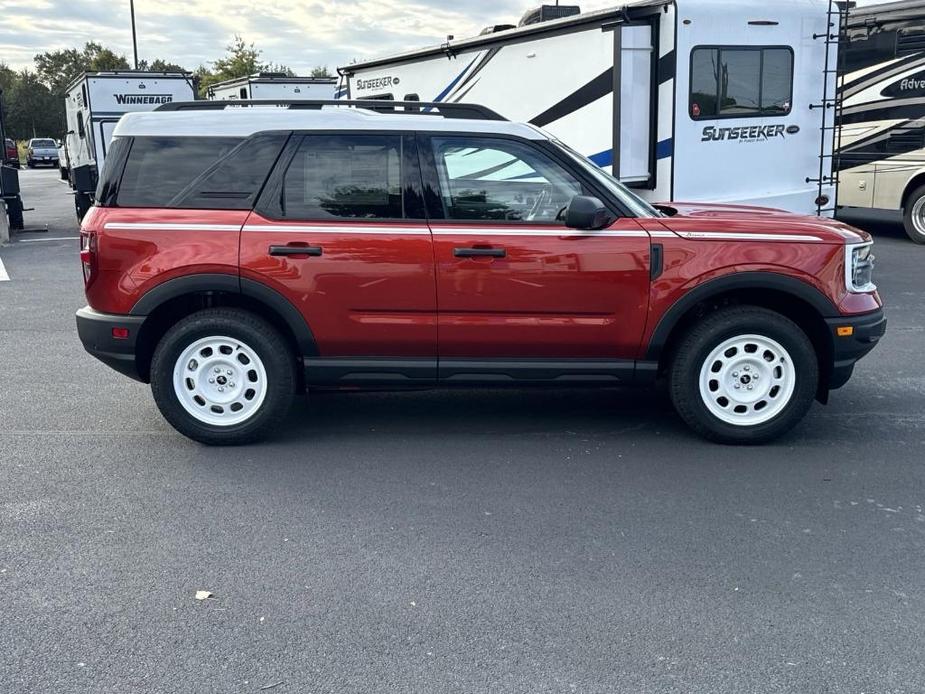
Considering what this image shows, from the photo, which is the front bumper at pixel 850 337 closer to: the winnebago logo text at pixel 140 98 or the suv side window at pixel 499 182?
the suv side window at pixel 499 182

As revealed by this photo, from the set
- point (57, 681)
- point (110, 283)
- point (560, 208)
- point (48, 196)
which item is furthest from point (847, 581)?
point (48, 196)

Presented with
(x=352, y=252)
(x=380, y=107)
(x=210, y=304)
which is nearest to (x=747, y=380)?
(x=352, y=252)

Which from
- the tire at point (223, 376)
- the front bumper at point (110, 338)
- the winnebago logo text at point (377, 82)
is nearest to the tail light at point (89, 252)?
the front bumper at point (110, 338)

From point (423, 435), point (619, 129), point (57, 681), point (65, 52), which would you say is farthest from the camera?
point (65, 52)

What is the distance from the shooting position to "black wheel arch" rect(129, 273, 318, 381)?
521cm

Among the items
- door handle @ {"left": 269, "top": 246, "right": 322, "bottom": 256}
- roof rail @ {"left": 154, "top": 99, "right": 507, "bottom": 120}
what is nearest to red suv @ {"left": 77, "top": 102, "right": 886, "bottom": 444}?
door handle @ {"left": 269, "top": 246, "right": 322, "bottom": 256}

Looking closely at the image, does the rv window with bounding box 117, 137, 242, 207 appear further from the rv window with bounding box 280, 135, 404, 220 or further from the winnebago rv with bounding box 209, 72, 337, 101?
the winnebago rv with bounding box 209, 72, 337, 101

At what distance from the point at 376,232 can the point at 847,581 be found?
2990 millimetres

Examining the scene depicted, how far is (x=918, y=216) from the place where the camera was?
13.7m

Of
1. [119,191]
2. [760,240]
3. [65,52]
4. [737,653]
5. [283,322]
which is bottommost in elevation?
[737,653]

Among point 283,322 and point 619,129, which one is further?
point 619,129

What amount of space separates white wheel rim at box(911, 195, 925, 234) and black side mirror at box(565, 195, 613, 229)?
34.4 feet

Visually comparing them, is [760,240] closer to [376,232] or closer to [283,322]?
[376,232]

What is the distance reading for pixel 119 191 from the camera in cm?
531
